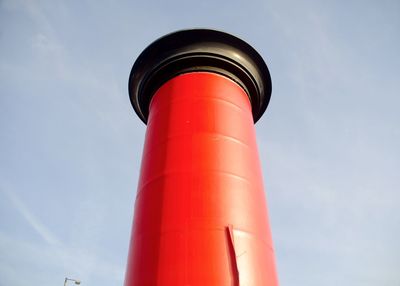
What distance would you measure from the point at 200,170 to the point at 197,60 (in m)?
2.45

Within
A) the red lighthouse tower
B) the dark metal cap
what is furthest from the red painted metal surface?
the dark metal cap

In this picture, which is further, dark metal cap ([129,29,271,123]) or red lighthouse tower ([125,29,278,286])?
dark metal cap ([129,29,271,123])

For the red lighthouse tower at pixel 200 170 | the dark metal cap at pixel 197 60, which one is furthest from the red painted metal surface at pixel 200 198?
the dark metal cap at pixel 197 60

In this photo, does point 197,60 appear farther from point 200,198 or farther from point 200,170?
point 200,198

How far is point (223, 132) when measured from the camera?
4629mm

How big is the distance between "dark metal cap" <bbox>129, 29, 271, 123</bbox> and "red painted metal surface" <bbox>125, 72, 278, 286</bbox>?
0.44m

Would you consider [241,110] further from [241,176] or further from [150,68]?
[150,68]

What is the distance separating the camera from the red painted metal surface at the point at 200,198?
346 cm

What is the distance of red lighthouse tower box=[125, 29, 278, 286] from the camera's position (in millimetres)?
3512

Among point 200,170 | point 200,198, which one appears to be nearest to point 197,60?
point 200,170

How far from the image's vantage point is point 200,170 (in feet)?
13.6

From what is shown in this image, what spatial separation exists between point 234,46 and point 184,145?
2516 mm

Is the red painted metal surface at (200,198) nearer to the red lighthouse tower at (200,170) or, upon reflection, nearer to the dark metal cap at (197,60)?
the red lighthouse tower at (200,170)

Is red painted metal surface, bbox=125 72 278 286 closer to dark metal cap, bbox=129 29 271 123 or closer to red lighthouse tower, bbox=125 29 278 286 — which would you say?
red lighthouse tower, bbox=125 29 278 286
